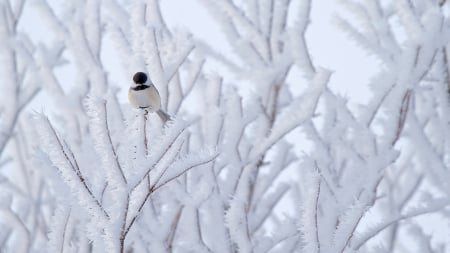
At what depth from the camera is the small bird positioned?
2045mm

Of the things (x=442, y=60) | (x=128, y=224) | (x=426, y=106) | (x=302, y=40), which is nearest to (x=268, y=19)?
(x=302, y=40)

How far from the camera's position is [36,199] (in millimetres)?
3783

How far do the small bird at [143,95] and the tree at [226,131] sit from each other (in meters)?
0.06

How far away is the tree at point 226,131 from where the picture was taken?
1.57 meters

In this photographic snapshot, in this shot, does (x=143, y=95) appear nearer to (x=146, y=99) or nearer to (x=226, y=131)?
(x=146, y=99)

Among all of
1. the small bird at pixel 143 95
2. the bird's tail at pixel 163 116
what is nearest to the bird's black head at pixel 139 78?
the small bird at pixel 143 95

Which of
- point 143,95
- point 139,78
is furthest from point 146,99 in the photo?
point 139,78

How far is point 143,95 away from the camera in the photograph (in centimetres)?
203

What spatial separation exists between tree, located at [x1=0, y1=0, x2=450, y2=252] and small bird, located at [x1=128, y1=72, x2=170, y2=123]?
0.06 meters

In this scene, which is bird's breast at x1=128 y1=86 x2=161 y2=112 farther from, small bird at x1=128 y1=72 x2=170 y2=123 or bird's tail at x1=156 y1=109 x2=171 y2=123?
bird's tail at x1=156 y1=109 x2=171 y2=123

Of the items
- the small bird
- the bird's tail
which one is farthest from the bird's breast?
the bird's tail

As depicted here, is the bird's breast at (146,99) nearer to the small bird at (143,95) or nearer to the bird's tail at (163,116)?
the small bird at (143,95)

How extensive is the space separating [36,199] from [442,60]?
258 cm

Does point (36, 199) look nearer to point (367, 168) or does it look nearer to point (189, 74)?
point (189, 74)
